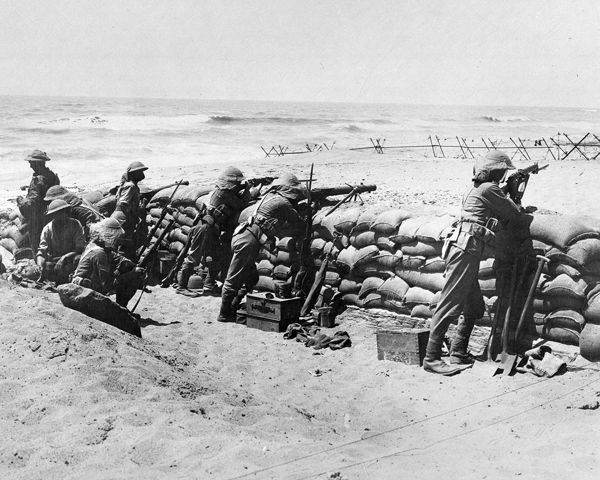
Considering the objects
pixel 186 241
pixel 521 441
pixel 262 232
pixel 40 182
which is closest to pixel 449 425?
pixel 521 441

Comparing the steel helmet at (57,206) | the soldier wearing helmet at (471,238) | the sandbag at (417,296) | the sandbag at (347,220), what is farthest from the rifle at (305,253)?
the steel helmet at (57,206)

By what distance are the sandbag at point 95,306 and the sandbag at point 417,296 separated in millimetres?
2707

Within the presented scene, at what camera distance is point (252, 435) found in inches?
159

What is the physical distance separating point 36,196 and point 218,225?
313cm

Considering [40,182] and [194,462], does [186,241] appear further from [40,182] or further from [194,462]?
[194,462]

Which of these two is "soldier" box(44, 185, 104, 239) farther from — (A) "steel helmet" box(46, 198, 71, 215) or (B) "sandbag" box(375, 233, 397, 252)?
(B) "sandbag" box(375, 233, 397, 252)

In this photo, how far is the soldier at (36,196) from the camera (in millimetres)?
9820

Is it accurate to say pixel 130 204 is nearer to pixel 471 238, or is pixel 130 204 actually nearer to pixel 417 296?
pixel 417 296

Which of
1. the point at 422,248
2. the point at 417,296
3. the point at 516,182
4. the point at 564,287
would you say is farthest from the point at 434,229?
the point at 564,287

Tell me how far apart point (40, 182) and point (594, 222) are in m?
7.73

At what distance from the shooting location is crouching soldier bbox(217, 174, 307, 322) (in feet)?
24.5

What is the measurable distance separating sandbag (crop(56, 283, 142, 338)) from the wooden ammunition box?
2.44 metres

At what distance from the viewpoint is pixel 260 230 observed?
7527 millimetres

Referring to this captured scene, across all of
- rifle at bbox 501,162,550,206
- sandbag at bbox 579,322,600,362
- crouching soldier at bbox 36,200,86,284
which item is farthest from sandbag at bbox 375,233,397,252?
crouching soldier at bbox 36,200,86,284
